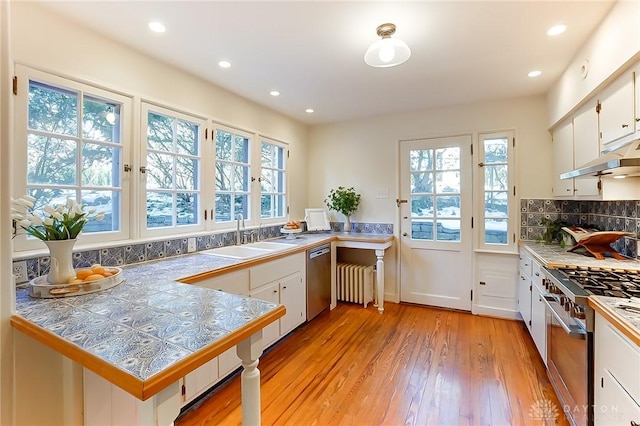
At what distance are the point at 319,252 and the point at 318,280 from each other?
31 cm

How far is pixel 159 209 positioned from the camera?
2326mm

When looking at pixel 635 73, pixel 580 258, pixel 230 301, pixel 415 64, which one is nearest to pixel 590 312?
pixel 580 258

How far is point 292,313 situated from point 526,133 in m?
3.13

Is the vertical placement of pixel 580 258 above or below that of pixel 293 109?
below

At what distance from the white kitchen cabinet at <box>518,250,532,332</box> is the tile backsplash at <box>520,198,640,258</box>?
1.22ft

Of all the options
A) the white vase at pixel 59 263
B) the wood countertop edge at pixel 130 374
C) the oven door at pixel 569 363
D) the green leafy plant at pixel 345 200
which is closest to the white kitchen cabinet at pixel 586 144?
the oven door at pixel 569 363

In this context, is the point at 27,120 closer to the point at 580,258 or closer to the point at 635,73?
the point at 635,73

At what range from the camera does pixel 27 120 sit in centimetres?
160

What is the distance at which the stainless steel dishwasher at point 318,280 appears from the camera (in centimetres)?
308

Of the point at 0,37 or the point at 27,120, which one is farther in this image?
the point at 27,120

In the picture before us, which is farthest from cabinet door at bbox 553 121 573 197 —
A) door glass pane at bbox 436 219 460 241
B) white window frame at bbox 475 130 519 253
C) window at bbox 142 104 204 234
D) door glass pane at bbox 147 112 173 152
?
door glass pane at bbox 147 112 173 152

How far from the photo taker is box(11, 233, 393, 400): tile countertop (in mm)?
799

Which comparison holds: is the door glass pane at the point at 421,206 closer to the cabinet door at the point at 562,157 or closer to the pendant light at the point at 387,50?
the cabinet door at the point at 562,157

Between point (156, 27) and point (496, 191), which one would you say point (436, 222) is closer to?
point (496, 191)
